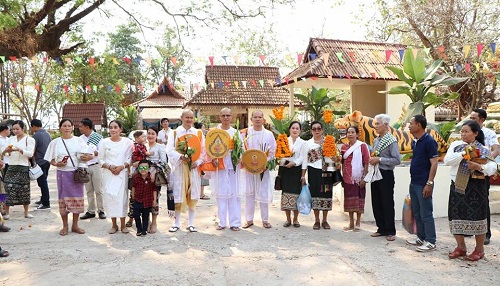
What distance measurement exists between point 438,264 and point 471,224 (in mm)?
545

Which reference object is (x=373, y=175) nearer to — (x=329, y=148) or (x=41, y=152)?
(x=329, y=148)

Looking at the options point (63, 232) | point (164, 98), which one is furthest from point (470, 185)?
point (164, 98)

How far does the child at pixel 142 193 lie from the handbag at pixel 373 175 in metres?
2.86

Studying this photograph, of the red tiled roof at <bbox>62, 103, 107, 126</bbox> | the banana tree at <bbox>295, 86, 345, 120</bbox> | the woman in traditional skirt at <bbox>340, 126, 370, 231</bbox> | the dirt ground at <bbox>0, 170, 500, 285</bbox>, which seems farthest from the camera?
the red tiled roof at <bbox>62, 103, 107, 126</bbox>

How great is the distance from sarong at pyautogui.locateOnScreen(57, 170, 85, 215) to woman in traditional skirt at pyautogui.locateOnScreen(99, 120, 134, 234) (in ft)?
1.36

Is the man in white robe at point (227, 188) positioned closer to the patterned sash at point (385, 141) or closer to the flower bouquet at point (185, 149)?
the flower bouquet at point (185, 149)

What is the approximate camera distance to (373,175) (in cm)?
555

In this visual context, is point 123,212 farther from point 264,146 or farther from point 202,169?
point 264,146

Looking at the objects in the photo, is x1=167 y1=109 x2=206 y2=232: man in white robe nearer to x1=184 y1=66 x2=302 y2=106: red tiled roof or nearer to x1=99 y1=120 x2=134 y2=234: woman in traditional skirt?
x1=99 y1=120 x2=134 y2=234: woman in traditional skirt

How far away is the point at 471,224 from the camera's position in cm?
446

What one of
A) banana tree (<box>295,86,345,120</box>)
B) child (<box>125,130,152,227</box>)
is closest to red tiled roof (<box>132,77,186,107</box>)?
banana tree (<box>295,86,345,120</box>)

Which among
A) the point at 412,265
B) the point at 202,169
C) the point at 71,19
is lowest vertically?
the point at 412,265

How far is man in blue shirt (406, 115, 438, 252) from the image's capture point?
188 inches

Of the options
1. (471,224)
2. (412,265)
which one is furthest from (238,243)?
(471,224)
